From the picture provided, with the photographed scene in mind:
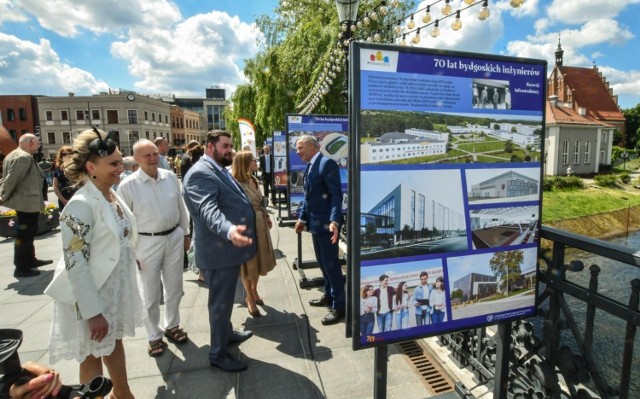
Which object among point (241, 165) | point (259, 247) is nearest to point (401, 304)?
point (259, 247)

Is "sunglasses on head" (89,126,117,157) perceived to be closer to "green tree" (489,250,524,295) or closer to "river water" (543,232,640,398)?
"green tree" (489,250,524,295)

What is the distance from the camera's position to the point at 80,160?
2.29 metres

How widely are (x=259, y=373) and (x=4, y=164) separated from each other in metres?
5.39

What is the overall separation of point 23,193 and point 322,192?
492 cm

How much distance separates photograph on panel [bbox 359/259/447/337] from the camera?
5.74 ft

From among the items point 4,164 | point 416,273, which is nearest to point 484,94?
point 416,273

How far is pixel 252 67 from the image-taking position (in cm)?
2005

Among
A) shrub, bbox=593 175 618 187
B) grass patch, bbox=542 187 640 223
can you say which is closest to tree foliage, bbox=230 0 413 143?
grass patch, bbox=542 187 640 223

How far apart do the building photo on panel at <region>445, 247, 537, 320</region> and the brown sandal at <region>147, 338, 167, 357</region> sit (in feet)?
9.09

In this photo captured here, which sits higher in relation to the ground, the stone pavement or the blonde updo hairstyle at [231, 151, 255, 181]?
the blonde updo hairstyle at [231, 151, 255, 181]

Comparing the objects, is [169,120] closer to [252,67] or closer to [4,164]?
[252,67]

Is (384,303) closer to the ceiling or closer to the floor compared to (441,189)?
closer to the floor

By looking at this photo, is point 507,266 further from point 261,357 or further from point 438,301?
point 261,357

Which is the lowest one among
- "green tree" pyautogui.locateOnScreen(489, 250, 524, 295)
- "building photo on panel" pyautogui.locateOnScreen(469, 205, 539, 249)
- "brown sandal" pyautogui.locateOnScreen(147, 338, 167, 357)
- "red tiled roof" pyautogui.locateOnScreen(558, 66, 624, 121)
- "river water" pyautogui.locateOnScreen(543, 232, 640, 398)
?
"river water" pyautogui.locateOnScreen(543, 232, 640, 398)
